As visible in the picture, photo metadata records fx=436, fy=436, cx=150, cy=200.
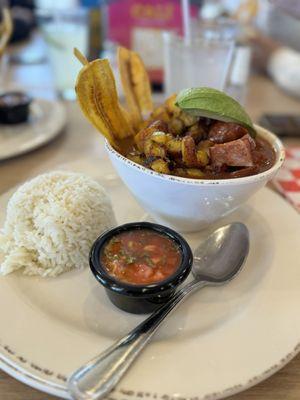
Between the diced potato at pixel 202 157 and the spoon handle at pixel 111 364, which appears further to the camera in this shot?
the diced potato at pixel 202 157

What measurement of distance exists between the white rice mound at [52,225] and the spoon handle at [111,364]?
0.27 m

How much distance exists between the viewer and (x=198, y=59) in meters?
1.86

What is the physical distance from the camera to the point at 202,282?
3.14 ft

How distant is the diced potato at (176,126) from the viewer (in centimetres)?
110

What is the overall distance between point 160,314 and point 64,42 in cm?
171

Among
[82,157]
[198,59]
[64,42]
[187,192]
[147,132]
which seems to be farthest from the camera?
[64,42]

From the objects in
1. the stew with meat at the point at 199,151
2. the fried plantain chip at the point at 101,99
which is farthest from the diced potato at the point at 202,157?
the fried plantain chip at the point at 101,99

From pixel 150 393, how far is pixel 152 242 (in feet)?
1.13

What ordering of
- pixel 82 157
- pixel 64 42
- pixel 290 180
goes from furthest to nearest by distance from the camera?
pixel 64 42
pixel 82 157
pixel 290 180

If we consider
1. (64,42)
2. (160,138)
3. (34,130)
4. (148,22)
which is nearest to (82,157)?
(34,130)

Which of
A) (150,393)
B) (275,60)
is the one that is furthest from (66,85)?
(150,393)

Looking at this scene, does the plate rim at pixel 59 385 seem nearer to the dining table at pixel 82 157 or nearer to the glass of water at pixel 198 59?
the dining table at pixel 82 157

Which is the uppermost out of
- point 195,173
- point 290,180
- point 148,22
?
point 148,22

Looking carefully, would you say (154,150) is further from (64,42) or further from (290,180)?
(64,42)
